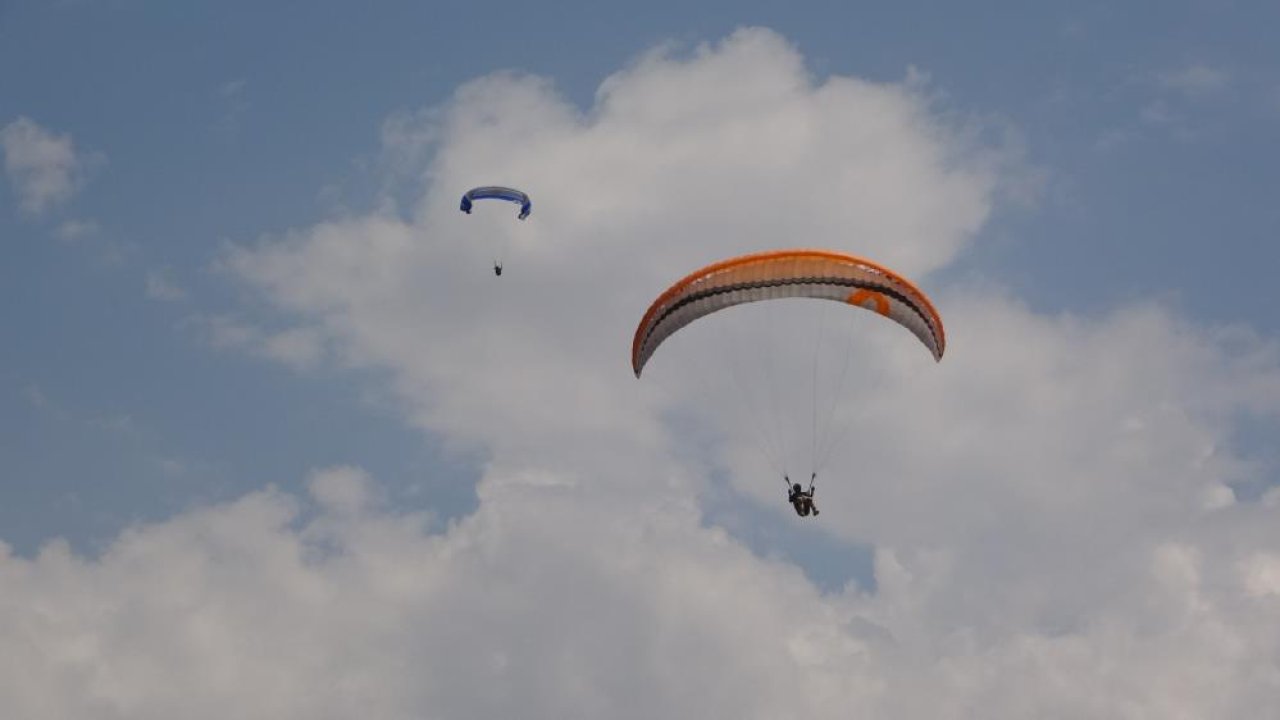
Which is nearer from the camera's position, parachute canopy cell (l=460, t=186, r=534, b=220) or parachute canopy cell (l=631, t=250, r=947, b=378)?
parachute canopy cell (l=631, t=250, r=947, b=378)

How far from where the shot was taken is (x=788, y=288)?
1973 inches

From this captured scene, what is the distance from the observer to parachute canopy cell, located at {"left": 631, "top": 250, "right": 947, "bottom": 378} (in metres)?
49.5

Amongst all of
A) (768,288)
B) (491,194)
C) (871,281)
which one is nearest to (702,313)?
(768,288)

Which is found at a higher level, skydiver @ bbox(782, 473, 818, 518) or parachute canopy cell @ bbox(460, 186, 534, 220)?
parachute canopy cell @ bbox(460, 186, 534, 220)

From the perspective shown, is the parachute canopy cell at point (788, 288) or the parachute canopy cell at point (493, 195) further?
the parachute canopy cell at point (493, 195)

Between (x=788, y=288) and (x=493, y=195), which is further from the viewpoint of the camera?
(x=493, y=195)

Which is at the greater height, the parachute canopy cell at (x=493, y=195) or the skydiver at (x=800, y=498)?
the parachute canopy cell at (x=493, y=195)

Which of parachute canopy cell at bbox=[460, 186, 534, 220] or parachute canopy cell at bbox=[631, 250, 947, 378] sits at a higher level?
parachute canopy cell at bbox=[460, 186, 534, 220]

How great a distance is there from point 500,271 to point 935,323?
2950cm

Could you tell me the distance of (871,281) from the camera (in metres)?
50.3

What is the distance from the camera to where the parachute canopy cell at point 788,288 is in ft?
162

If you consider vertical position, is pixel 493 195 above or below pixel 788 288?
above

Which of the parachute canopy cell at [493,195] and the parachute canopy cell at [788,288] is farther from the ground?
the parachute canopy cell at [493,195]

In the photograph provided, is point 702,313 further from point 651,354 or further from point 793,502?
point 793,502
